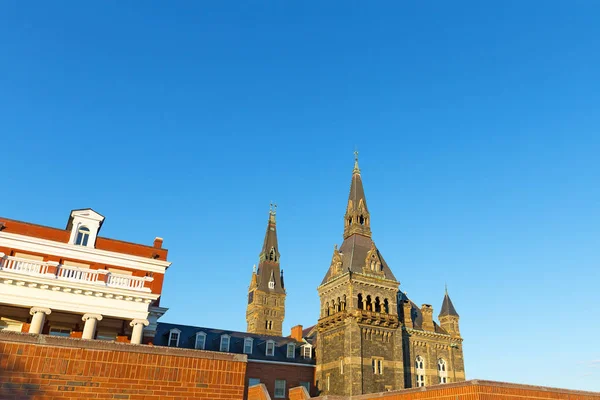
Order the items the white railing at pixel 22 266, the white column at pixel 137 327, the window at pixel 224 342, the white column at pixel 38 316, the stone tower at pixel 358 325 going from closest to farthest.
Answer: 1. the white column at pixel 38 316
2. the white railing at pixel 22 266
3. the white column at pixel 137 327
4. the stone tower at pixel 358 325
5. the window at pixel 224 342

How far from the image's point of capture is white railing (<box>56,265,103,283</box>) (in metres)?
25.6

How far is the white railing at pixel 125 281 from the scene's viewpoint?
87.5 feet

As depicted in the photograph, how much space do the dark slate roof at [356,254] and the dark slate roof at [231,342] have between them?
9.12 meters

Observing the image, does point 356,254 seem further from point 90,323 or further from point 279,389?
point 90,323

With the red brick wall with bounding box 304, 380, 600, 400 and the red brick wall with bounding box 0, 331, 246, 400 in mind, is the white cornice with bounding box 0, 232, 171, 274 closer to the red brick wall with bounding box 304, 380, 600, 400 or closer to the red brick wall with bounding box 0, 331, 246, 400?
the red brick wall with bounding box 304, 380, 600, 400

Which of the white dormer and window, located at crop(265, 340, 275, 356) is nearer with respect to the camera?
the white dormer

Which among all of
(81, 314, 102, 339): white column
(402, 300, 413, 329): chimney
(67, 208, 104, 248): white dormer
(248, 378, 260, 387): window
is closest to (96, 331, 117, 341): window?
(81, 314, 102, 339): white column

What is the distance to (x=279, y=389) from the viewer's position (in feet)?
159

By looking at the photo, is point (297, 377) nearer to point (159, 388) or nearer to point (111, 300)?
point (111, 300)

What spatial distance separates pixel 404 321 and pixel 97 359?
1949 inches

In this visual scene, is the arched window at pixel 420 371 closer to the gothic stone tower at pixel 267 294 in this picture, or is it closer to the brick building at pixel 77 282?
the brick building at pixel 77 282

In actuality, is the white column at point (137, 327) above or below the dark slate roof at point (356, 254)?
below

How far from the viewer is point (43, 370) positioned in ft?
25.1

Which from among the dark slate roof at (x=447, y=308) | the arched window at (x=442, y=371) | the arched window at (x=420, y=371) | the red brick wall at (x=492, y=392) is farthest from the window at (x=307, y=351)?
the red brick wall at (x=492, y=392)
